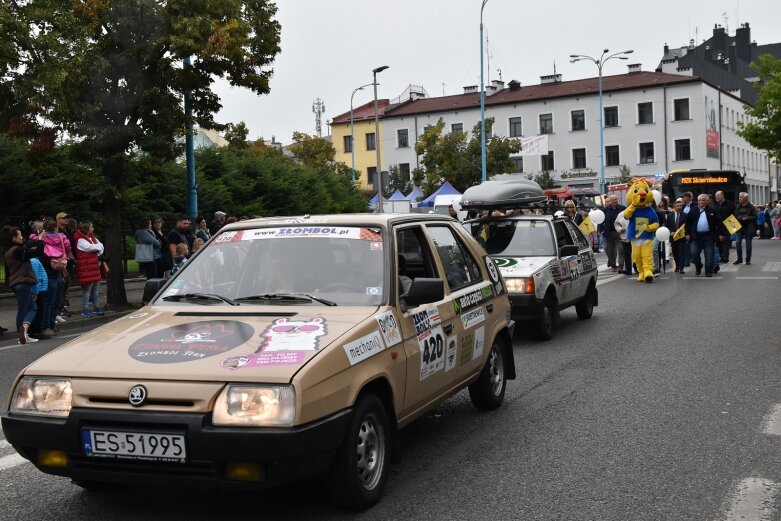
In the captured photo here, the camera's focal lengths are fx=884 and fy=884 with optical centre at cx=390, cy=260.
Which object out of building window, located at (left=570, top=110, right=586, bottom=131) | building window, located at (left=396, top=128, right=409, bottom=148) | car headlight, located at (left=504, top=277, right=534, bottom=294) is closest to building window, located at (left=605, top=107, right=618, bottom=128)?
building window, located at (left=570, top=110, right=586, bottom=131)

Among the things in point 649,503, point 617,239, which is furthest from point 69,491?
point 617,239

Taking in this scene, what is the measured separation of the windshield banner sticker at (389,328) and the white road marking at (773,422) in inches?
116

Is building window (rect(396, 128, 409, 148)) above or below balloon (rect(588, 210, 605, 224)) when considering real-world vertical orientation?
above

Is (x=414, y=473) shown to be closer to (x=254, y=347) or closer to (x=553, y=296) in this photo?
(x=254, y=347)

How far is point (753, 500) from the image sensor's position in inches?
185

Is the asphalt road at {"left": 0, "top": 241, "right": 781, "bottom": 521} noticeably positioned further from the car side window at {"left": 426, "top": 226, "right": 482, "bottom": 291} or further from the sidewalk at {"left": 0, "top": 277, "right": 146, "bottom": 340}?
the sidewalk at {"left": 0, "top": 277, "right": 146, "bottom": 340}

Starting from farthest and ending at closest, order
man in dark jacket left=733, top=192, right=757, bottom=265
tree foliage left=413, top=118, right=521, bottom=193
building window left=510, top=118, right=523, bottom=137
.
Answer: building window left=510, top=118, right=523, bottom=137, tree foliage left=413, top=118, right=521, bottom=193, man in dark jacket left=733, top=192, right=757, bottom=265

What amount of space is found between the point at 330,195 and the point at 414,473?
27.3m

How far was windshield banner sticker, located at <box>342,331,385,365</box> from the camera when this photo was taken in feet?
14.5

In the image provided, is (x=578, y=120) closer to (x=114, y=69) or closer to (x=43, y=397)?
(x=114, y=69)

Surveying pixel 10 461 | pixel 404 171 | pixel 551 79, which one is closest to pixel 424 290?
pixel 10 461

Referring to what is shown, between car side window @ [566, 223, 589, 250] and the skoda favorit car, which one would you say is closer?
the skoda favorit car

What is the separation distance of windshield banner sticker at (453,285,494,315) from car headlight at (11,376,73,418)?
262cm

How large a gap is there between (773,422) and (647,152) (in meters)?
66.5
